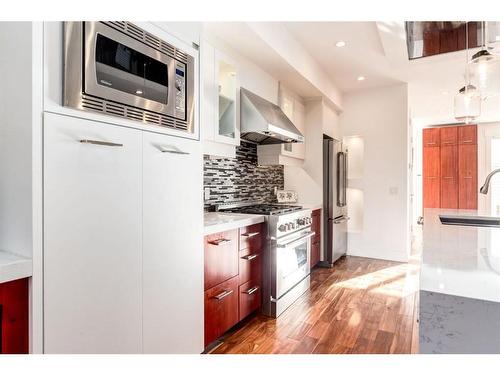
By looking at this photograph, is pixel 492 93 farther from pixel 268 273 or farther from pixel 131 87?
pixel 131 87

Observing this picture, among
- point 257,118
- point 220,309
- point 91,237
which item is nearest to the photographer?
point 91,237

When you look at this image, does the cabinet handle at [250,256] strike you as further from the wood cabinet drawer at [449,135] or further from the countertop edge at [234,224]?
the wood cabinet drawer at [449,135]

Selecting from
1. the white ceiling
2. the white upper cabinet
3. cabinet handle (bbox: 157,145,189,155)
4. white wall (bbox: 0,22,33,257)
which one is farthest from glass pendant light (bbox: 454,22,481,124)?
white wall (bbox: 0,22,33,257)

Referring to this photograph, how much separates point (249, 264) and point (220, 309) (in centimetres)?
46

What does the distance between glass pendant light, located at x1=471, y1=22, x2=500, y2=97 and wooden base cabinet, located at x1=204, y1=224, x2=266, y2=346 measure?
191 cm

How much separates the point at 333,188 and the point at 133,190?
3.22m

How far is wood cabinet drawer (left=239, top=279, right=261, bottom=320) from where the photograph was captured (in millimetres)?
2332

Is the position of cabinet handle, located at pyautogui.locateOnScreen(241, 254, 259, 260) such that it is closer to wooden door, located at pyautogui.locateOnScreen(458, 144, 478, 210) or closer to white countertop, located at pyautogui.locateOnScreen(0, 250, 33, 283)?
white countertop, located at pyautogui.locateOnScreen(0, 250, 33, 283)

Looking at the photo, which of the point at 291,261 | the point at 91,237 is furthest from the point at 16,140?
the point at 291,261

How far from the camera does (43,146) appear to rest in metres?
1.07

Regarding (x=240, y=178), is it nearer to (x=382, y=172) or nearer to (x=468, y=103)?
(x=468, y=103)

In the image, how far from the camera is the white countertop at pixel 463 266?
62cm

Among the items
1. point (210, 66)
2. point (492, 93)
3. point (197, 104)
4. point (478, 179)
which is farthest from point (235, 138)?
point (478, 179)

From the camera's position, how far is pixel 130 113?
54.4 inches
